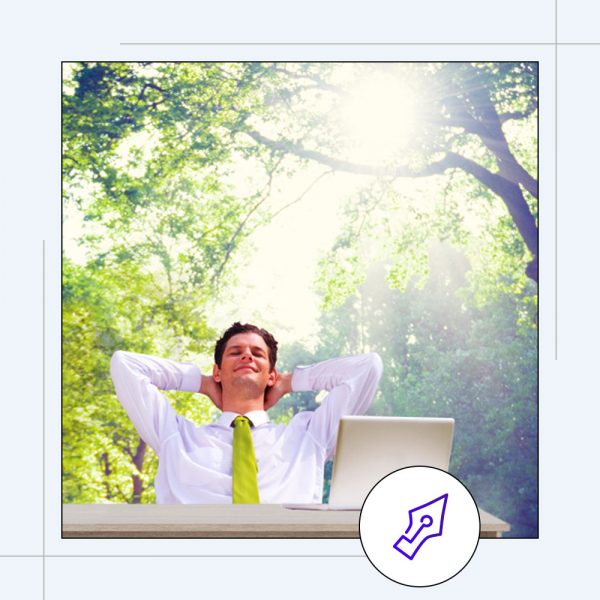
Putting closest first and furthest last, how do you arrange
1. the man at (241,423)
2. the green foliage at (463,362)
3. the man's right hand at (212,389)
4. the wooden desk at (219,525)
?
the wooden desk at (219,525) → the man at (241,423) → the man's right hand at (212,389) → the green foliage at (463,362)

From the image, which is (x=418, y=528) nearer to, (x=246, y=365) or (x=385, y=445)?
(x=385, y=445)

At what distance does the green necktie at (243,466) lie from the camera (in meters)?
5.14

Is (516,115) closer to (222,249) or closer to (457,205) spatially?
(457,205)

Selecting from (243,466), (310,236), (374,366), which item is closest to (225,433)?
(243,466)

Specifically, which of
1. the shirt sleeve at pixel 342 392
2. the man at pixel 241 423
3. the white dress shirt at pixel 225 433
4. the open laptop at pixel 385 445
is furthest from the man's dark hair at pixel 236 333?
the open laptop at pixel 385 445

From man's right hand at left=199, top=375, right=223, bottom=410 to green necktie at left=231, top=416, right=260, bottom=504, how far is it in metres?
0.22

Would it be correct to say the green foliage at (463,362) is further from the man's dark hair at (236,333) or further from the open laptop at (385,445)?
the open laptop at (385,445)

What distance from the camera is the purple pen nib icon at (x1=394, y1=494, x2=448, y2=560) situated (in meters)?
3.59

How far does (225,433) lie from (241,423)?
0.35 ft

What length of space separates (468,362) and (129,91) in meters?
4.09

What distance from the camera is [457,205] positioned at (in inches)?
413

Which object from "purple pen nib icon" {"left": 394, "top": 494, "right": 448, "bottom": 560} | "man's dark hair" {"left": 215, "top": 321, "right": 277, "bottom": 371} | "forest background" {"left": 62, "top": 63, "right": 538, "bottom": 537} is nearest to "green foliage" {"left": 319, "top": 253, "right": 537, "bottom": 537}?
"forest background" {"left": 62, "top": 63, "right": 538, "bottom": 537}

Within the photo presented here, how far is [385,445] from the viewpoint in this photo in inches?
147
